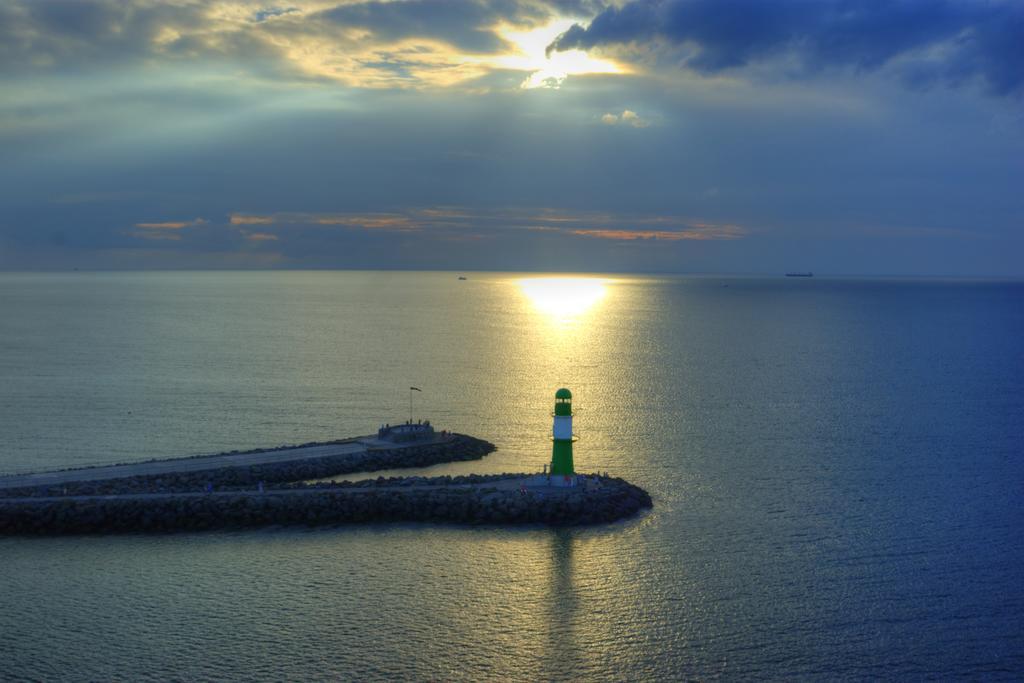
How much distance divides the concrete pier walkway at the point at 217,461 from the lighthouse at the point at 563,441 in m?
14.3

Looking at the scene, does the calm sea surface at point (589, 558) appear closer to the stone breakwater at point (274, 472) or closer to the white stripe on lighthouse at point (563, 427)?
the stone breakwater at point (274, 472)

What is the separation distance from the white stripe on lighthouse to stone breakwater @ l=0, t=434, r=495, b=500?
40.4ft

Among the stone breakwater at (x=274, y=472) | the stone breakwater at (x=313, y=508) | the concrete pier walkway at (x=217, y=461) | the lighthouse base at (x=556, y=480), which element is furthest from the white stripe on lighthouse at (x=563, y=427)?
the concrete pier walkway at (x=217, y=461)

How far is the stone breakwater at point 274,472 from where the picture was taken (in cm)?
4794

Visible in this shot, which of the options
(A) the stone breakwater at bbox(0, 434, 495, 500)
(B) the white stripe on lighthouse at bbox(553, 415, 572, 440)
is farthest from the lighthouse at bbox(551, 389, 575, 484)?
(A) the stone breakwater at bbox(0, 434, 495, 500)

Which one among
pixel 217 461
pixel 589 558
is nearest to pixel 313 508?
pixel 217 461

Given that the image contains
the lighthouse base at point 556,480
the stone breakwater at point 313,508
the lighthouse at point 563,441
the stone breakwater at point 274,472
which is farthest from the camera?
the lighthouse at point 563,441

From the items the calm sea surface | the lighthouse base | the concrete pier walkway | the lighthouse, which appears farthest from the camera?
the concrete pier walkway

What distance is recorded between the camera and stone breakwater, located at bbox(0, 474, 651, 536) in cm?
4469

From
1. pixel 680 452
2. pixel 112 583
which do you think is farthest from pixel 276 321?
pixel 112 583

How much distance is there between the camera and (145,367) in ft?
341

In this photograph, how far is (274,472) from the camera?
54125 millimetres

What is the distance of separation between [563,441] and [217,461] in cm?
2096

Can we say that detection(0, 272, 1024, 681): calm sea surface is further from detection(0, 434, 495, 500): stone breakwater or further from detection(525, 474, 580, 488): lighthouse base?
detection(525, 474, 580, 488): lighthouse base
